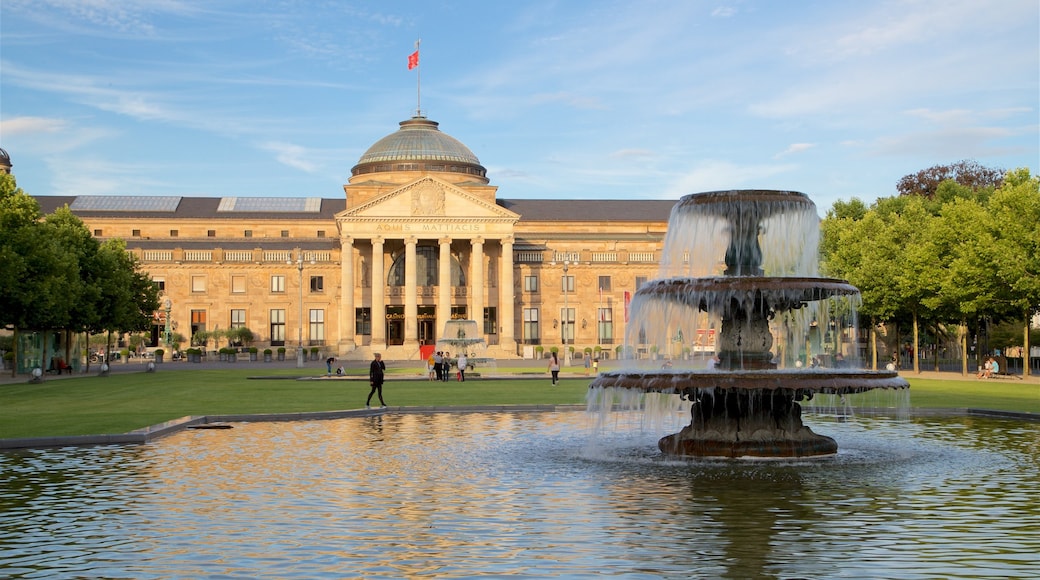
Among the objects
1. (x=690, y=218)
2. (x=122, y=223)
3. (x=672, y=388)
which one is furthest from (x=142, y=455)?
(x=122, y=223)

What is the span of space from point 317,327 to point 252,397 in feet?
228

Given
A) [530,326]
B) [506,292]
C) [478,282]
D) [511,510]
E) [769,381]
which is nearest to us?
[511,510]

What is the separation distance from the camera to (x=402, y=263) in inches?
4281

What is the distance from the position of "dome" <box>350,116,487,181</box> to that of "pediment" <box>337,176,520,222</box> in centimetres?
1261

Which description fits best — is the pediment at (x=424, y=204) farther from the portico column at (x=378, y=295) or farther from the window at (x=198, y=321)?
the window at (x=198, y=321)

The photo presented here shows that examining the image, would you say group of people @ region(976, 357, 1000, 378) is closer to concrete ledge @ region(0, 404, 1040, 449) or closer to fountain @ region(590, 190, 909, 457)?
concrete ledge @ region(0, 404, 1040, 449)

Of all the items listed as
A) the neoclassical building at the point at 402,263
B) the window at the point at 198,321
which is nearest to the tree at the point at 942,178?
the neoclassical building at the point at 402,263

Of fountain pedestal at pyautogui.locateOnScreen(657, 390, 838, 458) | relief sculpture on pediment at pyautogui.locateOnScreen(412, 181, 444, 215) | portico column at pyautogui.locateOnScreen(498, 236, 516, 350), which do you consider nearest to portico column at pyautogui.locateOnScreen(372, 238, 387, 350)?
relief sculpture on pediment at pyautogui.locateOnScreen(412, 181, 444, 215)

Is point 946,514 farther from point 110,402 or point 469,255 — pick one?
point 469,255

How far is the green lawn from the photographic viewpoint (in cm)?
2820

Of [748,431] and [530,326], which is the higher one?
[530,326]

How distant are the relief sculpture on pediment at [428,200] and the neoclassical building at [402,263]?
3.6 inches

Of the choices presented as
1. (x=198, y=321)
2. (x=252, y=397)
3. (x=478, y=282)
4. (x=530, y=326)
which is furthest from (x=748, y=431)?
(x=198, y=321)

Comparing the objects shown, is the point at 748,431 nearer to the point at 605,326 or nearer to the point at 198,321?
the point at 605,326
